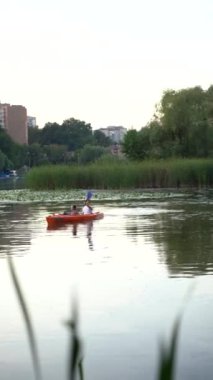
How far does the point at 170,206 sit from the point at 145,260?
1598 centimetres

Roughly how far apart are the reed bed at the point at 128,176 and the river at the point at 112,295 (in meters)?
21.3

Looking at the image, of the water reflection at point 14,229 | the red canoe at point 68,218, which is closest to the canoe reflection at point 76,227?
the red canoe at point 68,218

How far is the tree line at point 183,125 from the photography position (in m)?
50.2

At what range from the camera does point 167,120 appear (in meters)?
50.8

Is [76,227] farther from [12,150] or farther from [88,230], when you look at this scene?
[12,150]

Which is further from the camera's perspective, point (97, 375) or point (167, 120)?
point (167, 120)

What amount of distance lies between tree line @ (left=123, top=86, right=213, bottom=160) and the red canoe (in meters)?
27.4

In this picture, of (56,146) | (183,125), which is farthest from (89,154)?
(183,125)

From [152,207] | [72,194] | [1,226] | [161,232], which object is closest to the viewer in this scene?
[161,232]

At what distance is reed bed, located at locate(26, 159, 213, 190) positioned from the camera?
43.8 metres

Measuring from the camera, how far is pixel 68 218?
75.0ft

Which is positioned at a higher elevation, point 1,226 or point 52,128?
point 52,128

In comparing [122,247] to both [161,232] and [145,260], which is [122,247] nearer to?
[145,260]

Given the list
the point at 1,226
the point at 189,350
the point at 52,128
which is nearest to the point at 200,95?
the point at 1,226
